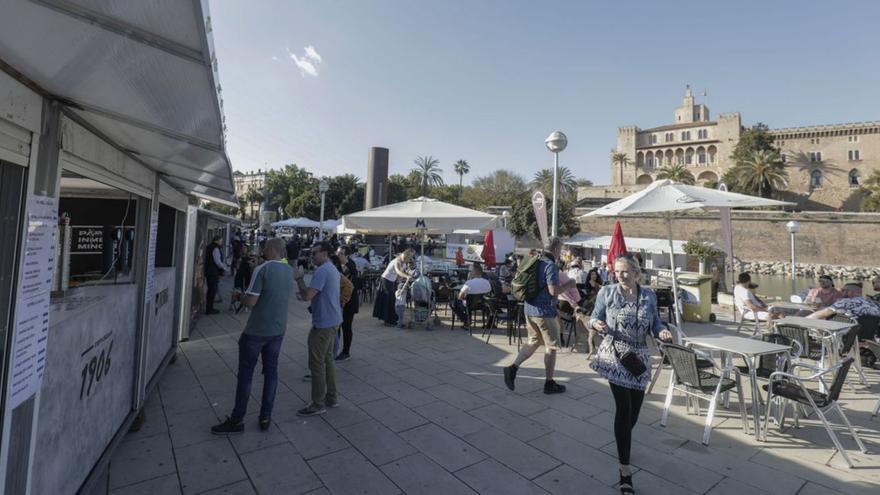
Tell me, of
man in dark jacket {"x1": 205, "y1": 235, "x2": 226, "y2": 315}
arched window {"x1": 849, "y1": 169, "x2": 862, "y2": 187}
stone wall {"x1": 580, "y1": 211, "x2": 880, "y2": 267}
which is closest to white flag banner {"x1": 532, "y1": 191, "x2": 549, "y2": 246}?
man in dark jacket {"x1": 205, "y1": 235, "x2": 226, "y2": 315}

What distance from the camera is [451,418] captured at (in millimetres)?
3938

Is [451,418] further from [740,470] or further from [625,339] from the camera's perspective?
[740,470]

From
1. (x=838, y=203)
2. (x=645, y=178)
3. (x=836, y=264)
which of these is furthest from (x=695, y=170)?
(x=836, y=264)

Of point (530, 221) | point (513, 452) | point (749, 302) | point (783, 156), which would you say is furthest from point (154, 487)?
point (783, 156)

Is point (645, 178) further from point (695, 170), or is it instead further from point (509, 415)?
point (509, 415)

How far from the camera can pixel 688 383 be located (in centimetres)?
374

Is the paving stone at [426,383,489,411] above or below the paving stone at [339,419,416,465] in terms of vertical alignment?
above

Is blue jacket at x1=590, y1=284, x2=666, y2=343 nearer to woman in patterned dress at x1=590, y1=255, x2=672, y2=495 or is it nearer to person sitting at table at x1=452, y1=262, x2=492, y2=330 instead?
woman in patterned dress at x1=590, y1=255, x2=672, y2=495

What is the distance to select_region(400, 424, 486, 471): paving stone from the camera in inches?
125

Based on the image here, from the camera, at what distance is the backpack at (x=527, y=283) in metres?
4.49

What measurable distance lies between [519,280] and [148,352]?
4077 mm

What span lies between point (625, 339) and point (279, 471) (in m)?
2.76

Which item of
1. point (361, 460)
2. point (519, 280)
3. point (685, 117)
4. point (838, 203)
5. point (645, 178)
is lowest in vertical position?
point (361, 460)

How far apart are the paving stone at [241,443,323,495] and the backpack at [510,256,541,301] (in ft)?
8.79
